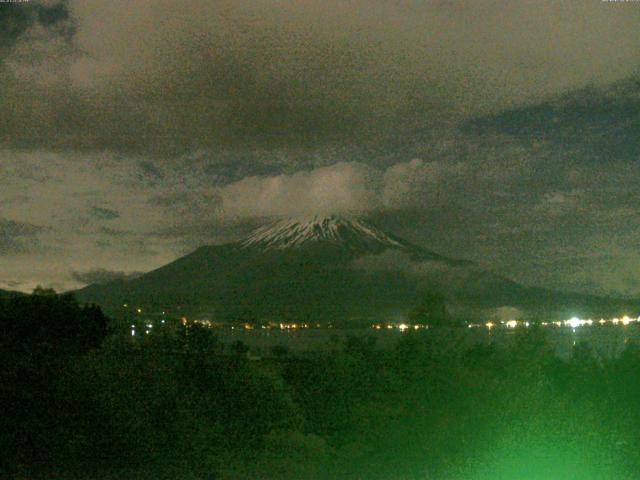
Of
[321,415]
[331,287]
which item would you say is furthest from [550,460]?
[331,287]

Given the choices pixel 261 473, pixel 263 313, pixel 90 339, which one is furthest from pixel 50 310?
pixel 263 313

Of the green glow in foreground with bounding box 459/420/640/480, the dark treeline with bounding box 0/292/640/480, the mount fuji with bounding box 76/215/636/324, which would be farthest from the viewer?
the mount fuji with bounding box 76/215/636/324

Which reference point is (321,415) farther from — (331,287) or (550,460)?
(331,287)

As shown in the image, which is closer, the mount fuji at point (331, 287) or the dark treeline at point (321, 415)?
the dark treeline at point (321, 415)

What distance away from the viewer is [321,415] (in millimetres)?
16359

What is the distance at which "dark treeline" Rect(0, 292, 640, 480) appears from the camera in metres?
12.0

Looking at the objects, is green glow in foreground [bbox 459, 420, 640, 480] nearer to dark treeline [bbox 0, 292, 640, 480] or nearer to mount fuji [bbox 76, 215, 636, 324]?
dark treeline [bbox 0, 292, 640, 480]

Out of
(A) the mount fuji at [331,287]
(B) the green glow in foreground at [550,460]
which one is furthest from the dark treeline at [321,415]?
(A) the mount fuji at [331,287]

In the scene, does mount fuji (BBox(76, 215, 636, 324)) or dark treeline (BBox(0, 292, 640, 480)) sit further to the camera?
mount fuji (BBox(76, 215, 636, 324))

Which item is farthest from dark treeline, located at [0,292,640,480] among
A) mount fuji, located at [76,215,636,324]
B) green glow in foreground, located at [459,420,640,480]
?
mount fuji, located at [76,215,636,324]

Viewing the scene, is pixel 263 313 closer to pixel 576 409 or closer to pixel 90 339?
pixel 90 339

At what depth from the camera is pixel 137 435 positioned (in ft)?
43.6

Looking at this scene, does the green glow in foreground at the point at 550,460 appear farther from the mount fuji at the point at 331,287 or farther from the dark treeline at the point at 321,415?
the mount fuji at the point at 331,287

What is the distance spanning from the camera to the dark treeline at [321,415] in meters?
12.0
